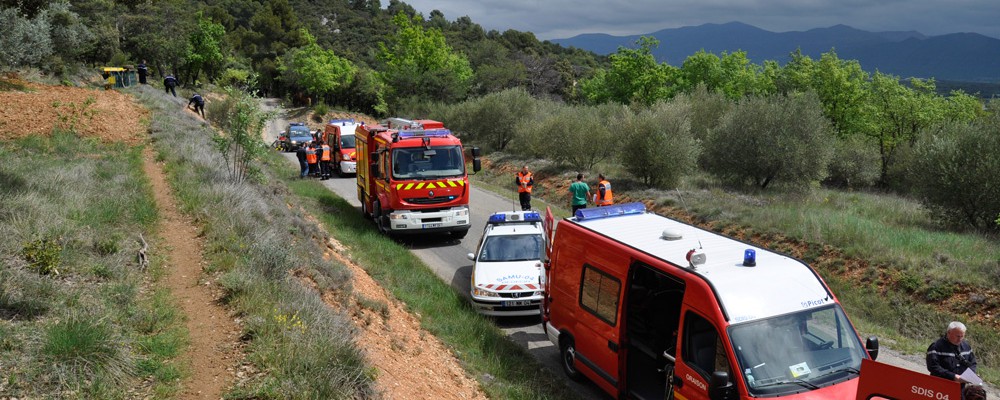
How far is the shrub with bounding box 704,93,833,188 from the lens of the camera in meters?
23.0

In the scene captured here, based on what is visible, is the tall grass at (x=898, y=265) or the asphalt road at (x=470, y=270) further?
the tall grass at (x=898, y=265)

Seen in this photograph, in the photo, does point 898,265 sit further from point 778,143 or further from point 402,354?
point 402,354

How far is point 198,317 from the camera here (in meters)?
7.39

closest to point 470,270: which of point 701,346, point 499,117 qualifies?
point 701,346

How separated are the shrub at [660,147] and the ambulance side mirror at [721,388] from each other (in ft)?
57.5

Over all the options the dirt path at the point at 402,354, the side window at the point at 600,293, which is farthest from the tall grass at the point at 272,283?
the side window at the point at 600,293

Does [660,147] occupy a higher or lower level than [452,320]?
higher

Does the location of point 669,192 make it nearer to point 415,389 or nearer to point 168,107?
point 415,389

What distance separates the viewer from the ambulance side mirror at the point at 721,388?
584 cm

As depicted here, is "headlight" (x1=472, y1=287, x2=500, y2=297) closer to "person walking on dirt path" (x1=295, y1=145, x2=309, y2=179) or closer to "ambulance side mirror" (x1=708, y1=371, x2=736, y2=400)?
"ambulance side mirror" (x1=708, y1=371, x2=736, y2=400)

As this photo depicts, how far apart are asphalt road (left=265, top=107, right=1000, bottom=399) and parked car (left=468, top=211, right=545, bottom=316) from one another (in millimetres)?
412

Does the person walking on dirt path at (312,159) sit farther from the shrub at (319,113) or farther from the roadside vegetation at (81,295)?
the shrub at (319,113)

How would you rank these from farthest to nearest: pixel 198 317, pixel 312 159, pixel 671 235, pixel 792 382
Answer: pixel 312 159 → pixel 671 235 → pixel 198 317 → pixel 792 382

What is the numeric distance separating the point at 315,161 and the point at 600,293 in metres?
21.5
